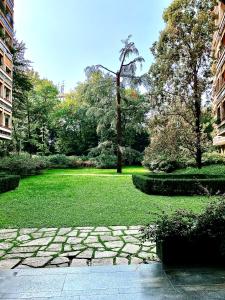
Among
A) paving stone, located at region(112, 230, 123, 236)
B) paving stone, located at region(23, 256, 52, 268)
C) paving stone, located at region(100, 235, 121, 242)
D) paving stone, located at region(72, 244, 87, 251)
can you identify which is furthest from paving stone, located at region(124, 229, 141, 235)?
paving stone, located at region(23, 256, 52, 268)

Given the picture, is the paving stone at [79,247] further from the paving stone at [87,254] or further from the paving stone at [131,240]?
the paving stone at [131,240]

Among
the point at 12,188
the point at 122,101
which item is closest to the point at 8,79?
the point at 122,101

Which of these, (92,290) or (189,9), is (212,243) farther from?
(189,9)

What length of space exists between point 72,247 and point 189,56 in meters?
18.4

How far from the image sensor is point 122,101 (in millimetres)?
27125

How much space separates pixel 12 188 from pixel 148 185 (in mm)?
7114

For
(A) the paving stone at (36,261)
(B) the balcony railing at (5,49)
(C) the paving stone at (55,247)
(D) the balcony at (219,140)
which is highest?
(B) the balcony railing at (5,49)

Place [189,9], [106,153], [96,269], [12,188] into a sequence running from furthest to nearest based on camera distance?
[106,153], [189,9], [12,188], [96,269]

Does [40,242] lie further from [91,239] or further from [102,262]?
[102,262]

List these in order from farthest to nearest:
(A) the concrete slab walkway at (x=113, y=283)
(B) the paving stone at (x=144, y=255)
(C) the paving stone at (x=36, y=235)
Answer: (C) the paving stone at (x=36, y=235) → (B) the paving stone at (x=144, y=255) → (A) the concrete slab walkway at (x=113, y=283)

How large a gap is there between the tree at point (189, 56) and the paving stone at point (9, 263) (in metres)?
16.8

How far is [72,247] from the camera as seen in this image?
585cm

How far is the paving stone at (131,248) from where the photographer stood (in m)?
5.56

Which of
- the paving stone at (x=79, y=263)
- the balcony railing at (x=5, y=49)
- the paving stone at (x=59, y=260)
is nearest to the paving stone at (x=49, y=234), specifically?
the paving stone at (x=59, y=260)
